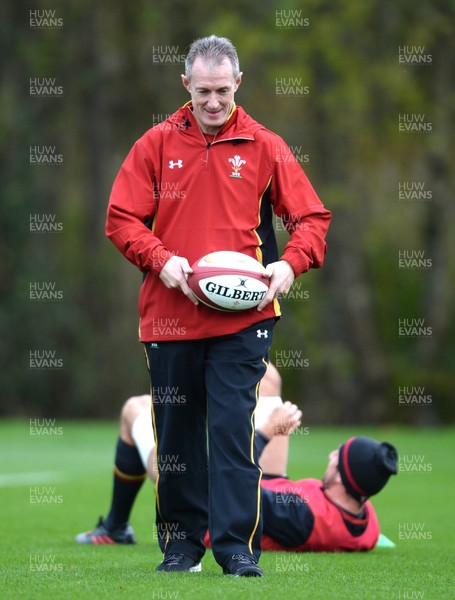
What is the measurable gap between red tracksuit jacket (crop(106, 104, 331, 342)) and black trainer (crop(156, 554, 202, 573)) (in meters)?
1.03

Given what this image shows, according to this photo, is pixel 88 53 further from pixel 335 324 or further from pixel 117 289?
pixel 335 324

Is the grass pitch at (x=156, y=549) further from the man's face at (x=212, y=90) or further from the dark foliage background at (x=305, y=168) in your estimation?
the dark foliage background at (x=305, y=168)

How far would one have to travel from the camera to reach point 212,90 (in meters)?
5.44

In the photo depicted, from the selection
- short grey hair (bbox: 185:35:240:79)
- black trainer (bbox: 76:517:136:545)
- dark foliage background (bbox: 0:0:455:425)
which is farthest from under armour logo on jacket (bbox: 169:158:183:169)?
dark foliage background (bbox: 0:0:455:425)

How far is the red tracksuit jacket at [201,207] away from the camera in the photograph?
546cm

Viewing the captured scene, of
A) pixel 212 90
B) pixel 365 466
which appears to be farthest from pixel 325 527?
pixel 212 90

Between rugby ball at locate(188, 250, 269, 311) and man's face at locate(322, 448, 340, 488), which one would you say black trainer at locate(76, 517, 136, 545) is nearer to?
man's face at locate(322, 448, 340, 488)

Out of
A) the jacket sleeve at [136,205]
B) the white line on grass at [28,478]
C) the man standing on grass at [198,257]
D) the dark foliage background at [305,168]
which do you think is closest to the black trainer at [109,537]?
the man standing on grass at [198,257]

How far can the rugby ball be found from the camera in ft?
17.3

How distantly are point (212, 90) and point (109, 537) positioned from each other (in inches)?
124

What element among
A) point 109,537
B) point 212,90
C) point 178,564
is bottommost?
point 109,537

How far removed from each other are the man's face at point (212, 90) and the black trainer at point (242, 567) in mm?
1976

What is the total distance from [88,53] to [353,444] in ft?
74.5

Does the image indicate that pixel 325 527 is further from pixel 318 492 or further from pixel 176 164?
pixel 176 164
